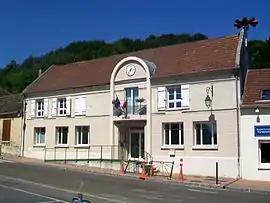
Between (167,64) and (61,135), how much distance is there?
10717 mm

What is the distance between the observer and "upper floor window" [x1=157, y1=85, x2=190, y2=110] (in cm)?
2527

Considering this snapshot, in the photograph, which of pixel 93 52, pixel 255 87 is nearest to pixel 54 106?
pixel 255 87

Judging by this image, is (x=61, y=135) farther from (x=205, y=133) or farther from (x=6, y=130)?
(x=205, y=133)

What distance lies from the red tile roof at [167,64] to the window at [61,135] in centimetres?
324

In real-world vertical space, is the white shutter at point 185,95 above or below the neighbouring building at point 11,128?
above

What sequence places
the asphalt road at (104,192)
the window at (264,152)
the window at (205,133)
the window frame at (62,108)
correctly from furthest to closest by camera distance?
1. the window frame at (62,108)
2. the window at (205,133)
3. the window at (264,152)
4. the asphalt road at (104,192)

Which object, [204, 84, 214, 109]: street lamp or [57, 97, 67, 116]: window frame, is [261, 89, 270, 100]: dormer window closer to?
[204, 84, 214, 109]: street lamp

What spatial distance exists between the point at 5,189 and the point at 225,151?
1212 cm

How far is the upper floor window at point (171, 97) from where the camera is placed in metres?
25.3

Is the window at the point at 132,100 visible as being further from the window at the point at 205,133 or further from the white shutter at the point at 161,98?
the window at the point at 205,133

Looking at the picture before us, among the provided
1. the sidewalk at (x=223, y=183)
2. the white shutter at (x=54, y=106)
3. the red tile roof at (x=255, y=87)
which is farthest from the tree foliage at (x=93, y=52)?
the sidewalk at (x=223, y=183)

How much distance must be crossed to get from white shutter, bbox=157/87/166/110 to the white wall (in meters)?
5.28

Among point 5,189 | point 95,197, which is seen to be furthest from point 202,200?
point 5,189

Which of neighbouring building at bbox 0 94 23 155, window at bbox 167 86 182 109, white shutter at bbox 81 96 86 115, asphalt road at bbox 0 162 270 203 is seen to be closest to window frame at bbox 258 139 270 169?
asphalt road at bbox 0 162 270 203
